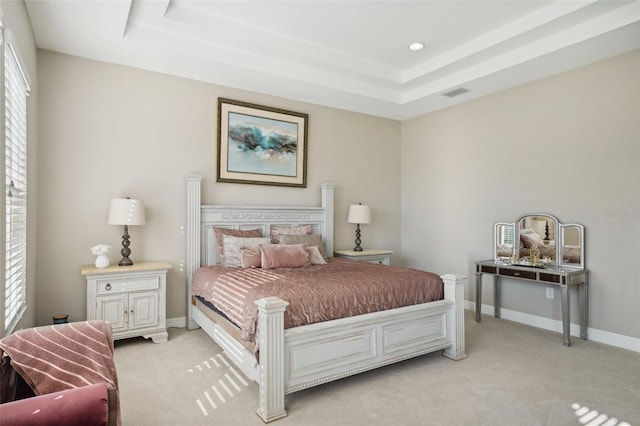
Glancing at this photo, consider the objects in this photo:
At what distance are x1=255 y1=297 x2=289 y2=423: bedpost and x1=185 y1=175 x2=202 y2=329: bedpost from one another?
200cm

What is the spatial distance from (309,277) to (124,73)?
2.79 metres


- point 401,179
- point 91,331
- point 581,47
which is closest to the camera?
point 91,331

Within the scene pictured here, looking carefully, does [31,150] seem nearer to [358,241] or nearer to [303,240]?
[303,240]

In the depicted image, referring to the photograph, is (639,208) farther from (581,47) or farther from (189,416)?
(189,416)

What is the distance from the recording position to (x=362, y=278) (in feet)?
10.1

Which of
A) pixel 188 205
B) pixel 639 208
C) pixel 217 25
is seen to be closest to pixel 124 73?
pixel 217 25

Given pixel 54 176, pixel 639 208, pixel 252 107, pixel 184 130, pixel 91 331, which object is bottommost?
pixel 91 331

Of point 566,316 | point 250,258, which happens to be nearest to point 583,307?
point 566,316

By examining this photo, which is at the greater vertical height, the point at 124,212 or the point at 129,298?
the point at 124,212

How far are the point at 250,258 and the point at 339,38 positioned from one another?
7.94 ft

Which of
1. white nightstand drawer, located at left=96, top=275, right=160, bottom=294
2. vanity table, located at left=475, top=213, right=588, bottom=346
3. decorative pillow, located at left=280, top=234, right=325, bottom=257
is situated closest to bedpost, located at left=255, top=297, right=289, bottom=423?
white nightstand drawer, located at left=96, top=275, right=160, bottom=294

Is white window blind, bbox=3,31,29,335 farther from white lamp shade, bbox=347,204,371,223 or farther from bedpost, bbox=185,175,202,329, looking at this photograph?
white lamp shade, bbox=347,204,371,223

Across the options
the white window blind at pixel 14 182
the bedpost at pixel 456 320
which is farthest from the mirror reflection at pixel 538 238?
the white window blind at pixel 14 182

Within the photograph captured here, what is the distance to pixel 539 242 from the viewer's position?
4.23 metres
